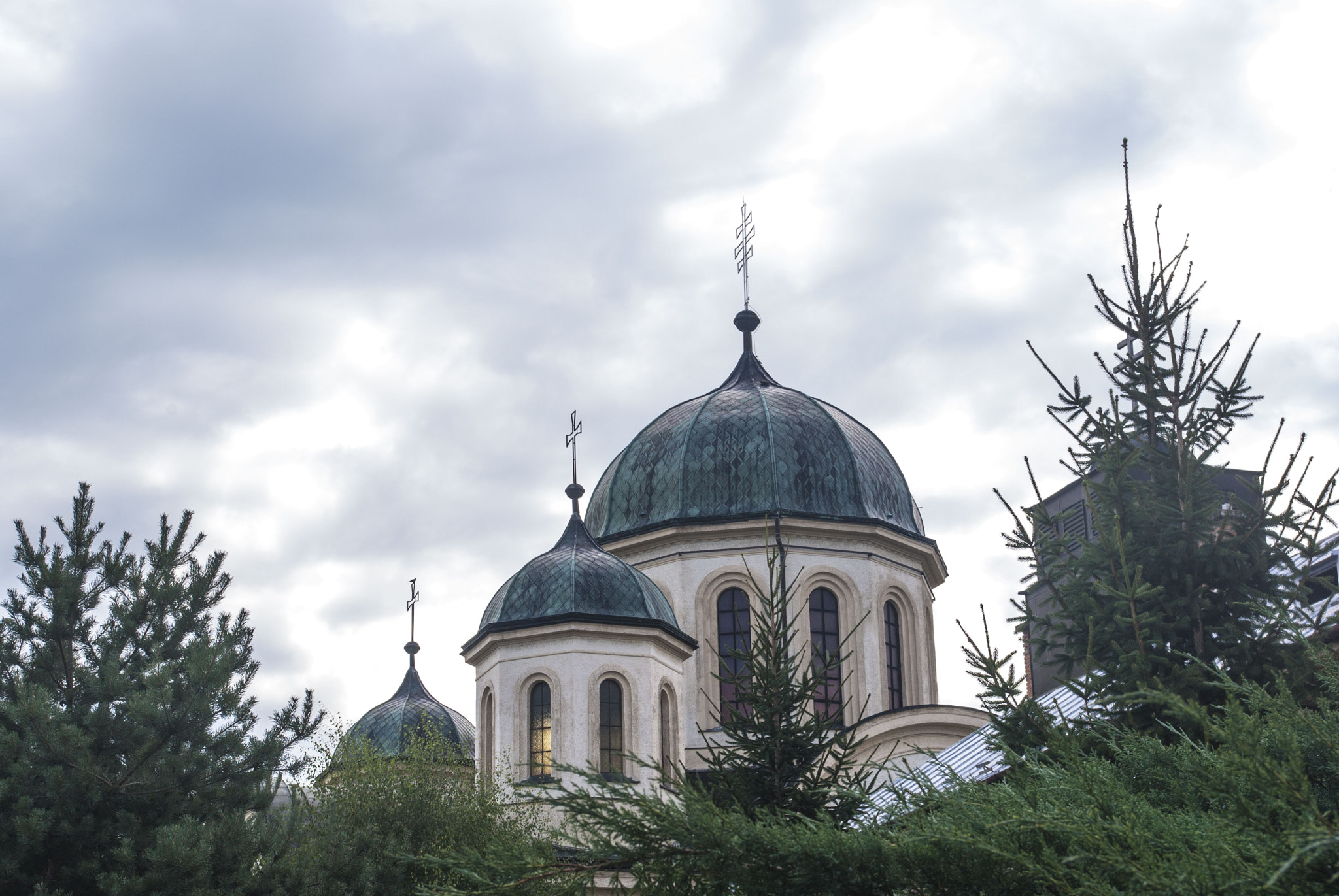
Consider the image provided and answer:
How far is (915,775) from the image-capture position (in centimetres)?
764

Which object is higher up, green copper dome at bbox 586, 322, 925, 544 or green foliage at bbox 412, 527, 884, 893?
green copper dome at bbox 586, 322, 925, 544

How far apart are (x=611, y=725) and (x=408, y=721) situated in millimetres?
10823

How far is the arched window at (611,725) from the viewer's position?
21.8m

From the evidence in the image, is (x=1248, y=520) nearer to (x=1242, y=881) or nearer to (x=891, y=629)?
(x=1242, y=881)

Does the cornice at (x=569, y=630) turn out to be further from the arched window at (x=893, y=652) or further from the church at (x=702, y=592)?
the arched window at (x=893, y=652)

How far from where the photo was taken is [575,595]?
2244 cm

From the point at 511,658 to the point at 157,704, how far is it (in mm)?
7738

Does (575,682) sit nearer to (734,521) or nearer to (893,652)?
(734,521)

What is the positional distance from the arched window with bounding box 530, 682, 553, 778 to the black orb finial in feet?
37.6

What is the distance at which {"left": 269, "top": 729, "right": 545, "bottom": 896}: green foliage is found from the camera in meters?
17.8

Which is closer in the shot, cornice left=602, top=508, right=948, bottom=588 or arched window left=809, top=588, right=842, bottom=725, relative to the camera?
arched window left=809, top=588, right=842, bottom=725

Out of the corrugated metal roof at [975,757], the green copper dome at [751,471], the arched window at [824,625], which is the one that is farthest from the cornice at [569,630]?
the corrugated metal roof at [975,757]

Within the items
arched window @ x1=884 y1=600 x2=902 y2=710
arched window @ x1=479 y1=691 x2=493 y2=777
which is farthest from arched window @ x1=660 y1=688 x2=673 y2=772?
arched window @ x1=884 y1=600 x2=902 y2=710

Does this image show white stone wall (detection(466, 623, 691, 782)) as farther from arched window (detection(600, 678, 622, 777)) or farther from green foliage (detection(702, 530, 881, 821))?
green foliage (detection(702, 530, 881, 821))
